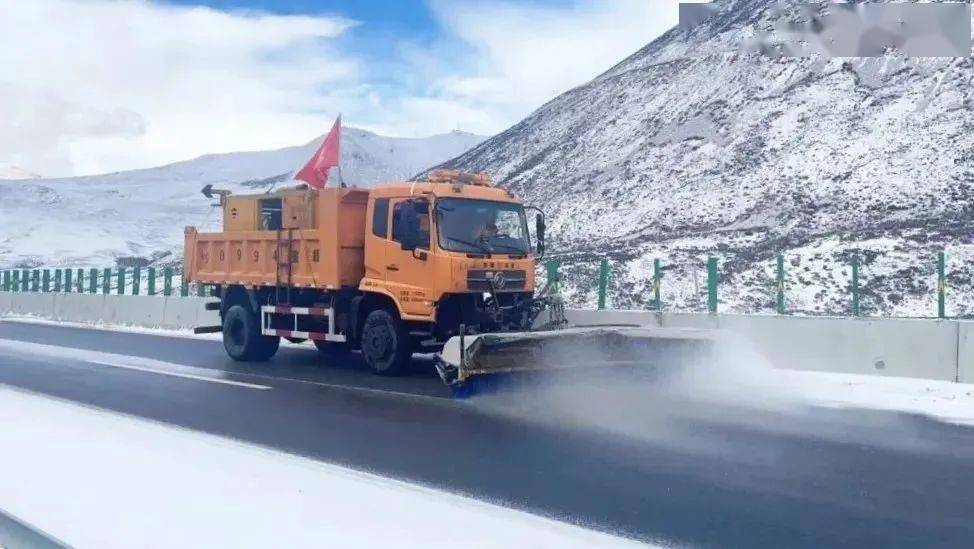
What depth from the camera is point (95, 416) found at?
1030 centimetres

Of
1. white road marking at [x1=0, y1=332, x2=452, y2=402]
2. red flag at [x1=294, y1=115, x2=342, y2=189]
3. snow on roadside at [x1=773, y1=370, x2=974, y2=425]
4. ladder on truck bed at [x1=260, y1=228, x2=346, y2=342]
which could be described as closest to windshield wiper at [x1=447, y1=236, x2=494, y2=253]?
white road marking at [x1=0, y1=332, x2=452, y2=402]

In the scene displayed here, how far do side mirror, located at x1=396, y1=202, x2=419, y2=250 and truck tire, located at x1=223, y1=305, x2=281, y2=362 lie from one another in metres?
4.37

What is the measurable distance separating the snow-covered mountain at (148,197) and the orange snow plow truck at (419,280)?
3964 cm

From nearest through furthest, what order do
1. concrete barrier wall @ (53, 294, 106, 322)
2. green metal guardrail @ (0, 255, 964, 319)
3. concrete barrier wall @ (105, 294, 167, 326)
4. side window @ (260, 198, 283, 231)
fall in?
green metal guardrail @ (0, 255, 964, 319) < side window @ (260, 198, 283, 231) < concrete barrier wall @ (105, 294, 167, 326) < concrete barrier wall @ (53, 294, 106, 322)

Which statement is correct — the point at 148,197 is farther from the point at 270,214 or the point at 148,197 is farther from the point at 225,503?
the point at 225,503

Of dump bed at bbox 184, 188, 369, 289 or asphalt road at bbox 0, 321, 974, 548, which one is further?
dump bed at bbox 184, 188, 369, 289

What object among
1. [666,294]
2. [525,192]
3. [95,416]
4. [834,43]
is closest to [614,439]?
[95,416]

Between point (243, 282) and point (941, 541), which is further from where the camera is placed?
point (243, 282)

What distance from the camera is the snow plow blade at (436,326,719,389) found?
36.7 ft

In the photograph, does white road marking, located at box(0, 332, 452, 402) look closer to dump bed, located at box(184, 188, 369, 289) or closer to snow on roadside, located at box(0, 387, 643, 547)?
dump bed, located at box(184, 188, 369, 289)

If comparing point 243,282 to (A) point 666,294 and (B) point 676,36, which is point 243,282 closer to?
(A) point 666,294

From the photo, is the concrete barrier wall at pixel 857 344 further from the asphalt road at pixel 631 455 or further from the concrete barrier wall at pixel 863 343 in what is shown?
the asphalt road at pixel 631 455

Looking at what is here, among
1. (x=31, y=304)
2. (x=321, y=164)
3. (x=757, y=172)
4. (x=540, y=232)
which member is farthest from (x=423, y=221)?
(x=757, y=172)

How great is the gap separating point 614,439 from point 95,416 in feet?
18.2
